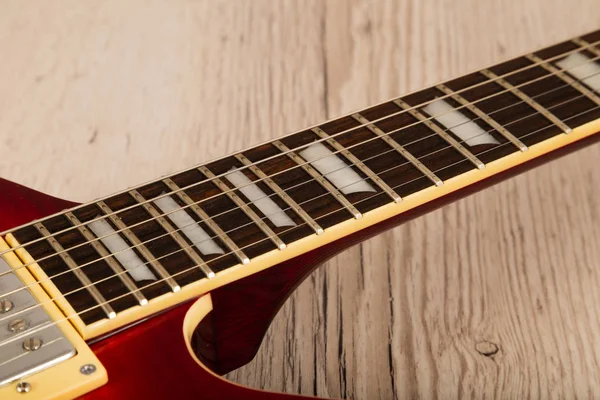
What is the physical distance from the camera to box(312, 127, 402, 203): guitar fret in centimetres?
74

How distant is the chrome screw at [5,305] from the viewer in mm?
659

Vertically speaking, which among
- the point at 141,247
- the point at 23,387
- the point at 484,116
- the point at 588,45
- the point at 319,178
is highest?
the point at 588,45

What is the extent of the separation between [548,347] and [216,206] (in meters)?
0.36

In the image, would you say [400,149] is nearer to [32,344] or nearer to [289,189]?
[289,189]

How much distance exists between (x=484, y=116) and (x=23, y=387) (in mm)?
457

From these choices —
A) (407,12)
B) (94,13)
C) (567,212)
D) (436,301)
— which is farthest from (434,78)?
(94,13)

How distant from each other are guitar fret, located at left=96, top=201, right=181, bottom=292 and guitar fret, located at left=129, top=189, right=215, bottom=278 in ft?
0.08

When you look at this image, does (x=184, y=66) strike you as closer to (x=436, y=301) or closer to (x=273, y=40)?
(x=273, y=40)

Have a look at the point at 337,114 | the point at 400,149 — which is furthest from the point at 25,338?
the point at 337,114

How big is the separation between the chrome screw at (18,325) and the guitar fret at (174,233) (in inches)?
5.1

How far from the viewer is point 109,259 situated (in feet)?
2.29

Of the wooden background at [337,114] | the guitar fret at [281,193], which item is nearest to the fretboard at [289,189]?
the guitar fret at [281,193]

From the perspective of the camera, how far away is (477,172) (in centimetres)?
76

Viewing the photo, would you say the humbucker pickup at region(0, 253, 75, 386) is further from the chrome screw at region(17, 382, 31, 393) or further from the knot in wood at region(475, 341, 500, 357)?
the knot in wood at region(475, 341, 500, 357)
